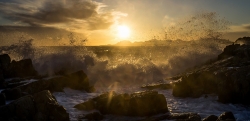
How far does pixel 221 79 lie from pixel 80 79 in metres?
8.44

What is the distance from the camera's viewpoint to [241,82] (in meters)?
10.3

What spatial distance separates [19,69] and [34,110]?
34.4 feet

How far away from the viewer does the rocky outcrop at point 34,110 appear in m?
7.66

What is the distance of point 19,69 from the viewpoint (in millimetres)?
17453

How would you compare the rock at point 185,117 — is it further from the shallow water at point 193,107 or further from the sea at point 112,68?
the sea at point 112,68

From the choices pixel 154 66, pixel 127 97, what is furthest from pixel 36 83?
pixel 154 66

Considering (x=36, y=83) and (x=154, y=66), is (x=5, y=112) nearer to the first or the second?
(x=36, y=83)

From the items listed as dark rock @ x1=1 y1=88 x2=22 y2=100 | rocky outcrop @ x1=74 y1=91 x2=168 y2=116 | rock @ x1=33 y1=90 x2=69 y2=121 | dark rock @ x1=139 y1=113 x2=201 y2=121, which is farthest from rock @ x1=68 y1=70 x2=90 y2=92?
dark rock @ x1=139 y1=113 x2=201 y2=121

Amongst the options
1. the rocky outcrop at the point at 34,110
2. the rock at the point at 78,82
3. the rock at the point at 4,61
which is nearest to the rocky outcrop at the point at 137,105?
the rocky outcrop at the point at 34,110

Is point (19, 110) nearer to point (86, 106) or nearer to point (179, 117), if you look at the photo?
point (86, 106)

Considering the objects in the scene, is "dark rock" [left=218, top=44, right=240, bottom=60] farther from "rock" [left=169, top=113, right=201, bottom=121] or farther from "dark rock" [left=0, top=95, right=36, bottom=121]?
"dark rock" [left=0, top=95, right=36, bottom=121]

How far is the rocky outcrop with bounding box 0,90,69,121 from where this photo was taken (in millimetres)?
7659

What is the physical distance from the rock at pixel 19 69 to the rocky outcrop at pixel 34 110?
32.4 feet

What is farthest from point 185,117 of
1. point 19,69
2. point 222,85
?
point 19,69
